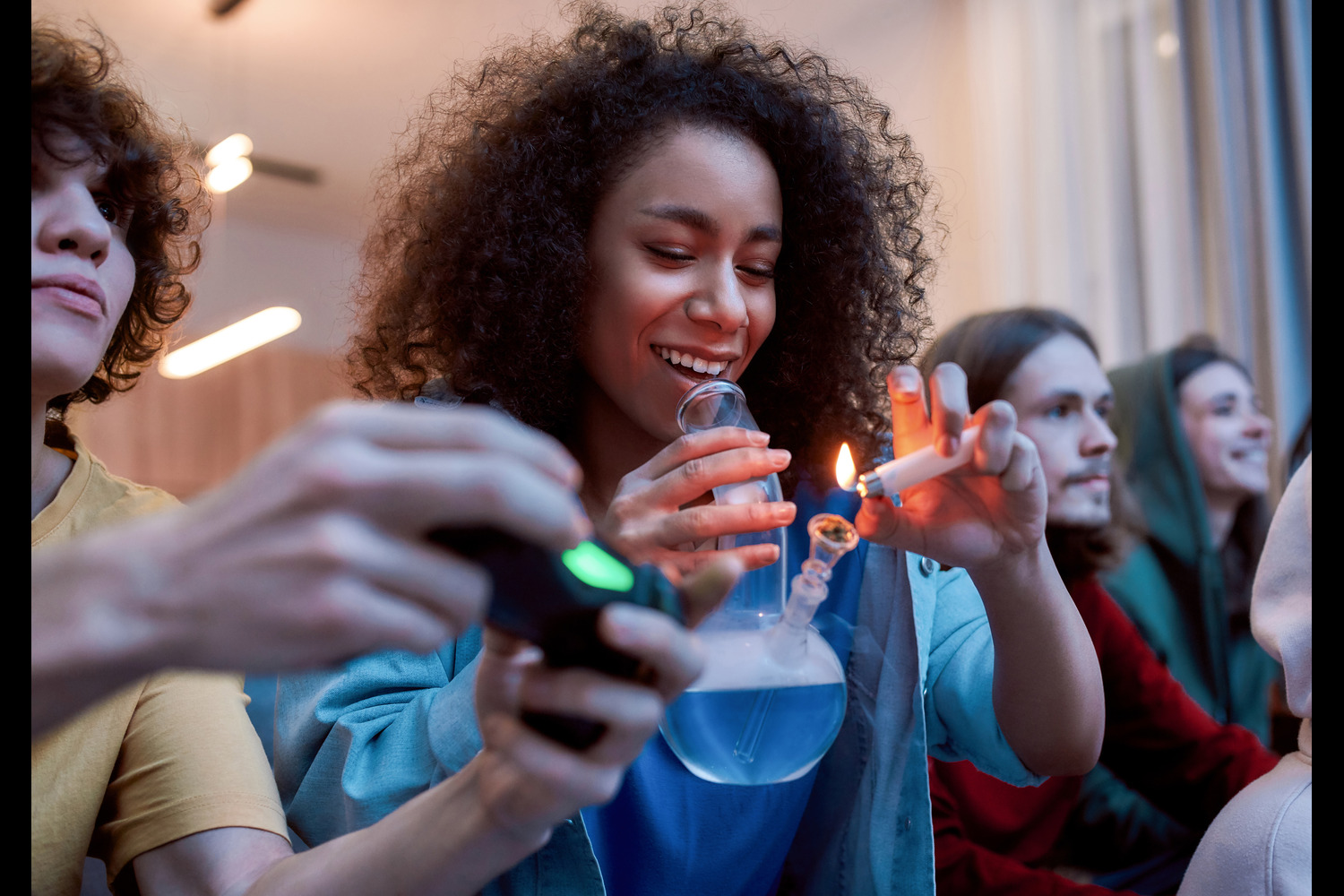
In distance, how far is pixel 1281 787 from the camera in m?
0.86

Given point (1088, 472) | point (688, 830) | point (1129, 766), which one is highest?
point (1088, 472)

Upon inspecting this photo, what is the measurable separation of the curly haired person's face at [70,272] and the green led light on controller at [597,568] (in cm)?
53

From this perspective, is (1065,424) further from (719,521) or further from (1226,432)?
(719,521)

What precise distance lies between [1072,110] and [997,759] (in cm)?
222

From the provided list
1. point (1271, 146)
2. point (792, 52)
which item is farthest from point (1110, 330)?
point (792, 52)

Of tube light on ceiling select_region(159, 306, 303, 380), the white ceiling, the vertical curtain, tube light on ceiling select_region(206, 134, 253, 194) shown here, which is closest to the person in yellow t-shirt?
tube light on ceiling select_region(206, 134, 253, 194)

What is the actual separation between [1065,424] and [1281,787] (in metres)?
0.88

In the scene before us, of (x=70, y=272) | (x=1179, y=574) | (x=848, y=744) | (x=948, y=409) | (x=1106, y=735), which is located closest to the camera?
(x=948, y=409)

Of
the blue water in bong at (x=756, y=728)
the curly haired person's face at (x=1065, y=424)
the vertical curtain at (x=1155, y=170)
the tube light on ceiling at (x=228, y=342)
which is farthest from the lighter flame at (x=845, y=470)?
the tube light on ceiling at (x=228, y=342)

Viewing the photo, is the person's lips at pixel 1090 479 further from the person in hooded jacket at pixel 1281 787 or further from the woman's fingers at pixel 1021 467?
the woman's fingers at pixel 1021 467

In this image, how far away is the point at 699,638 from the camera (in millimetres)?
625

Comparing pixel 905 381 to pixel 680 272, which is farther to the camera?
pixel 680 272

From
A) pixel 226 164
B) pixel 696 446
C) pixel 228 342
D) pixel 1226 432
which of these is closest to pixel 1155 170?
pixel 1226 432

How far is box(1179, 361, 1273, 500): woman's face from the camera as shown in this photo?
6.20 feet
